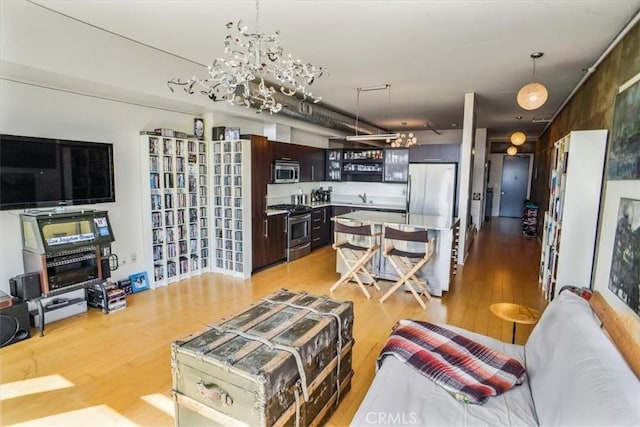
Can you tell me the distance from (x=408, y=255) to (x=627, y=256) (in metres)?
1.98

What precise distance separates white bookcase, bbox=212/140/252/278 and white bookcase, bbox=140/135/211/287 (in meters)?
0.16

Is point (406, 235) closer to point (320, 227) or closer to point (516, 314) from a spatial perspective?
point (516, 314)

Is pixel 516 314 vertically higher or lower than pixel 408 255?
lower

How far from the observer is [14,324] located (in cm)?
304

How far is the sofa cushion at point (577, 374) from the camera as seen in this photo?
1.26 meters

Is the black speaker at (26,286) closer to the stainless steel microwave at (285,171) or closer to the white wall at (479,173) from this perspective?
the stainless steel microwave at (285,171)

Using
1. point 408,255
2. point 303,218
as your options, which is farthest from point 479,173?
point 408,255

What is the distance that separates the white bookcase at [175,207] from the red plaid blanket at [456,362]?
349 centimetres

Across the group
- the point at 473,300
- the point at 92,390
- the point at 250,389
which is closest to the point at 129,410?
the point at 92,390

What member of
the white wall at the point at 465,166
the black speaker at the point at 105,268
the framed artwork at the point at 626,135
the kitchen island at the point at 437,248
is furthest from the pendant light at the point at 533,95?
the black speaker at the point at 105,268

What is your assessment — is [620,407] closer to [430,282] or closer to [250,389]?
[250,389]

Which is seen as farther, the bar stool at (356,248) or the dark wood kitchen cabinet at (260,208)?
the dark wood kitchen cabinet at (260,208)

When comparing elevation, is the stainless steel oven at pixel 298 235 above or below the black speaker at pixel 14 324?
above

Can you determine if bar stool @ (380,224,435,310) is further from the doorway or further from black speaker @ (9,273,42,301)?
the doorway
